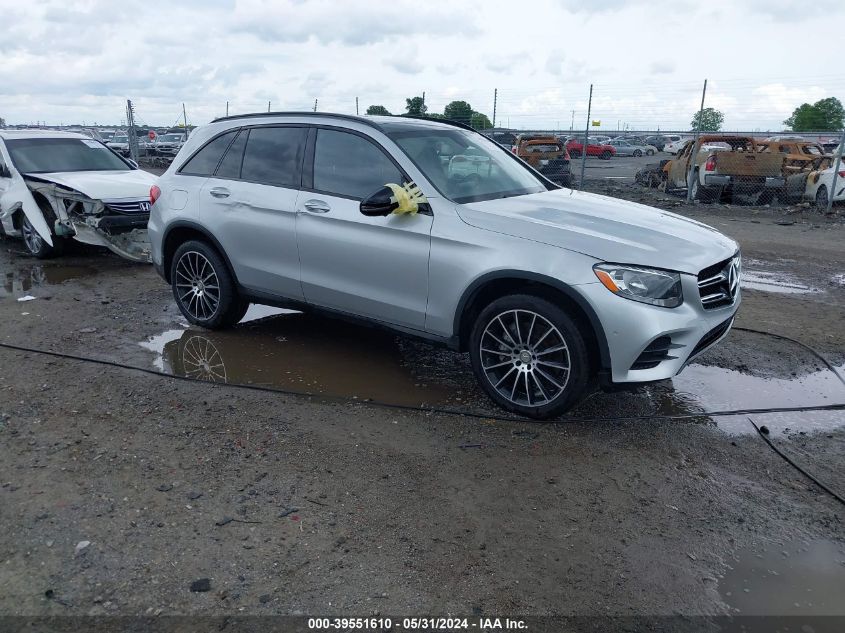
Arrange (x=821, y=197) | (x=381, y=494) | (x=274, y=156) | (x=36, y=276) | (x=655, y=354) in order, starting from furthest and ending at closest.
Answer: (x=821, y=197) → (x=36, y=276) → (x=274, y=156) → (x=655, y=354) → (x=381, y=494)

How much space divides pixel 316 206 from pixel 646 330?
255cm

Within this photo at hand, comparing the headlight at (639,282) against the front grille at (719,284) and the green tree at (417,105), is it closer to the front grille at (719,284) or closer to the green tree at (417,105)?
the front grille at (719,284)

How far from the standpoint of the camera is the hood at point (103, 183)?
881 cm

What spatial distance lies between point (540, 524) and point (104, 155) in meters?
9.51

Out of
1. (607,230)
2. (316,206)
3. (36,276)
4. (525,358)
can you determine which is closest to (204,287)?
(316,206)

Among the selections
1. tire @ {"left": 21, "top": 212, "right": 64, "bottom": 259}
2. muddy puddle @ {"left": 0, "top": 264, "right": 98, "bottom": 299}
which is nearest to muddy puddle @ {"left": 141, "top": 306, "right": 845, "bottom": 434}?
muddy puddle @ {"left": 0, "top": 264, "right": 98, "bottom": 299}

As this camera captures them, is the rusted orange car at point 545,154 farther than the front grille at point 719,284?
Yes

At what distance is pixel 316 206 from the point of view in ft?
17.0

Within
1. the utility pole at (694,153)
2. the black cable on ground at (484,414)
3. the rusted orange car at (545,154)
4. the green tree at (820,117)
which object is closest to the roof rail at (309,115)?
the black cable on ground at (484,414)

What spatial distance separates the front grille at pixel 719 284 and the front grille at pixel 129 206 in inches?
281

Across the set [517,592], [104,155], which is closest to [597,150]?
[104,155]

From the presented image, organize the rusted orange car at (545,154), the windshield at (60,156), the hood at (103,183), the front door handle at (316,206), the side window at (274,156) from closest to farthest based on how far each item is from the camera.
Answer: the front door handle at (316,206) < the side window at (274,156) < the hood at (103,183) < the windshield at (60,156) < the rusted orange car at (545,154)

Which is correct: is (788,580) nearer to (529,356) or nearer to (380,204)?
(529,356)

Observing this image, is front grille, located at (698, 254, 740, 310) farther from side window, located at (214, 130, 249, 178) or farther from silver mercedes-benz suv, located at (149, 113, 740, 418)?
side window, located at (214, 130, 249, 178)
